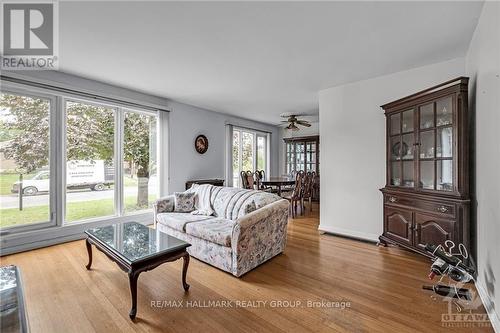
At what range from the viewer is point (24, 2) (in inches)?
76.8

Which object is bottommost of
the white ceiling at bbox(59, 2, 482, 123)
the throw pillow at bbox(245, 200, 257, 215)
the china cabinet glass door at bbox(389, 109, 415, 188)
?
the throw pillow at bbox(245, 200, 257, 215)

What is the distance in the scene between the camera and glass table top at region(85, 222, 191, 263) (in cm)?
197

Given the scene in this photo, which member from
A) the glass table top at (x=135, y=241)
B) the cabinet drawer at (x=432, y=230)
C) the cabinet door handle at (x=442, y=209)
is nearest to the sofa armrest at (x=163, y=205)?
the glass table top at (x=135, y=241)

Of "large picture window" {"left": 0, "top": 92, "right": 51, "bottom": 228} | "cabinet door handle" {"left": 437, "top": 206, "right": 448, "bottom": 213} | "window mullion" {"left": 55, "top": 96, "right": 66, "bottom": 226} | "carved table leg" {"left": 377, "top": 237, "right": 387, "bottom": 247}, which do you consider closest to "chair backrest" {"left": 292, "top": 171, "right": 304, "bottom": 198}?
"carved table leg" {"left": 377, "top": 237, "right": 387, "bottom": 247}

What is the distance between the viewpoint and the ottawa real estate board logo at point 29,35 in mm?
2000

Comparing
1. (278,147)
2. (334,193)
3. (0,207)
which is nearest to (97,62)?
(0,207)

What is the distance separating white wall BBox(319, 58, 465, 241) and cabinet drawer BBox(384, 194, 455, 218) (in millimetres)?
357

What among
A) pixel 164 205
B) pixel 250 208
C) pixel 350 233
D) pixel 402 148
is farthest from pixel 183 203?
pixel 402 148

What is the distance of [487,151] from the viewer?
6.25ft

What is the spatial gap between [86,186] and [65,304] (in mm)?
2220

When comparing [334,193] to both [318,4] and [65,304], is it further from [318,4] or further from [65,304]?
[65,304]

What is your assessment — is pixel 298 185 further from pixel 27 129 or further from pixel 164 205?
pixel 27 129

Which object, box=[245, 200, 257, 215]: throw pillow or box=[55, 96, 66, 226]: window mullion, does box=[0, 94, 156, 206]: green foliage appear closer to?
box=[55, 96, 66, 226]: window mullion

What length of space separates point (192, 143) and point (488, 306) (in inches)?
190
